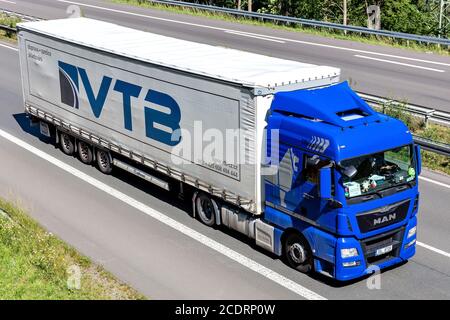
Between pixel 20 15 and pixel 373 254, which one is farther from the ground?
pixel 20 15

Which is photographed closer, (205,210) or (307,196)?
(307,196)

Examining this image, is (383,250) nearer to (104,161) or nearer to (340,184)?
(340,184)

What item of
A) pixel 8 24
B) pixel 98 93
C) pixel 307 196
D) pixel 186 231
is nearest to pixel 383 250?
pixel 307 196

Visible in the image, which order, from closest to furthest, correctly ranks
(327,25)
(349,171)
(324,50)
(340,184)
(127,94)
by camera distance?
1. (349,171)
2. (340,184)
3. (127,94)
4. (324,50)
5. (327,25)

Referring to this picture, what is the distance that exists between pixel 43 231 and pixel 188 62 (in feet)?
14.3

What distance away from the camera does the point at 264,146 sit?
12.0 m

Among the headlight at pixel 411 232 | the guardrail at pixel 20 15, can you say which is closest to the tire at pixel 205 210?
the headlight at pixel 411 232

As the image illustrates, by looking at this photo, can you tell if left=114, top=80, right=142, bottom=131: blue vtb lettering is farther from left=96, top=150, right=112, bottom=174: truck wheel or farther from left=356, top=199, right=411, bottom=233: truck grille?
left=356, top=199, right=411, bottom=233: truck grille

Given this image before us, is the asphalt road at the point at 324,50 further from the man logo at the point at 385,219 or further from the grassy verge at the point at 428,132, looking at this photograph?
the man logo at the point at 385,219

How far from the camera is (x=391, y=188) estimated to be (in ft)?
37.0

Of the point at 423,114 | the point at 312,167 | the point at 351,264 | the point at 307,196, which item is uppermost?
the point at 312,167

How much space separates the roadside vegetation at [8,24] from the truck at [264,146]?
729 inches

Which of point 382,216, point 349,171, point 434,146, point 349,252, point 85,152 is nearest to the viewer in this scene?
point 349,171

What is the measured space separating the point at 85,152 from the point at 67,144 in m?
0.96
